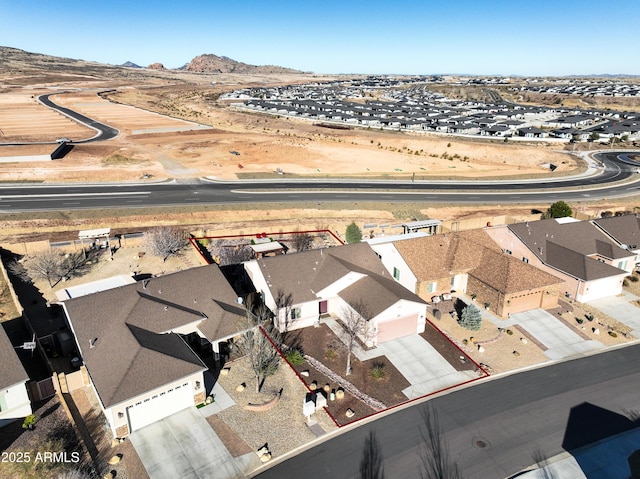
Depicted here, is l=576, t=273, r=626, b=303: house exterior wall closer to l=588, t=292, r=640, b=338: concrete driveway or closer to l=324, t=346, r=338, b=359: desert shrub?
l=588, t=292, r=640, b=338: concrete driveway

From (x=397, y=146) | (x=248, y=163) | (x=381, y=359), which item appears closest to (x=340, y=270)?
(x=381, y=359)

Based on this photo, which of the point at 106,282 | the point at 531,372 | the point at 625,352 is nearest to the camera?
the point at 531,372

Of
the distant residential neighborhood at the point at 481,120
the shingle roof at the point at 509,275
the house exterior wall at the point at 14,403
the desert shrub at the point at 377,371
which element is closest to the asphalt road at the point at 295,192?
the shingle roof at the point at 509,275

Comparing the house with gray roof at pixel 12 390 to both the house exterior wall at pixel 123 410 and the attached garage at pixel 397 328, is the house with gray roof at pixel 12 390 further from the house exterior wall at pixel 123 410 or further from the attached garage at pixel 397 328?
the attached garage at pixel 397 328

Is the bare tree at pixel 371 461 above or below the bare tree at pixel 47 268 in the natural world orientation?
below

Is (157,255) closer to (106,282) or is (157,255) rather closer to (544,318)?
(106,282)

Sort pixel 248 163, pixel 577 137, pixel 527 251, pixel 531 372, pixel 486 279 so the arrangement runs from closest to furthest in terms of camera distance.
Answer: pixel 531 372 → pixel 486 279 → pixel 527 251 → pixel 248 163 → pixel 577 137

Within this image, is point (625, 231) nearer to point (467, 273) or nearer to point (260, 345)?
point (467, 273)
